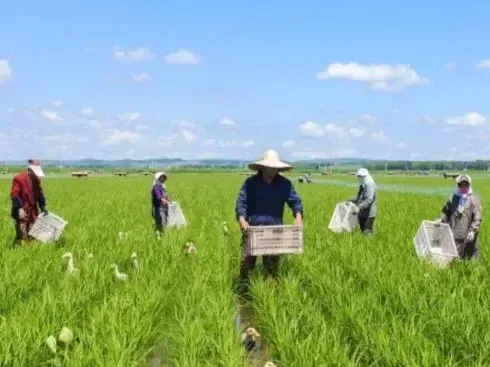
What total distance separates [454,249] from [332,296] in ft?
5.75

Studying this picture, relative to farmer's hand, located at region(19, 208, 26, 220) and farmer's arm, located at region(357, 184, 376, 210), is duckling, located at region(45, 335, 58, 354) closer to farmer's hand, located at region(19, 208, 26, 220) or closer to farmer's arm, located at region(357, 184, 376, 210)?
farmer's hand, located at region(19, 208, 26, 220)

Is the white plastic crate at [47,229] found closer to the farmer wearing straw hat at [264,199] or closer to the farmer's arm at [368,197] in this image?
the farmer wearing straw hat at [264,199]

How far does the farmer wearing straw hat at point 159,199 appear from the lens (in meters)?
8.53

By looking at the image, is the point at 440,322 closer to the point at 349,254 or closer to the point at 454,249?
the point at 454,249

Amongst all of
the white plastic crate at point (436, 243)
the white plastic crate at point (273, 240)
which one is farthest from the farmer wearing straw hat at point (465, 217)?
the white plastic crate at point (273, 240)

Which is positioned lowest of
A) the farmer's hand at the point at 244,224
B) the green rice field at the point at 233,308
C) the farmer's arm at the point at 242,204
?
the green rice field at the point at 233,308

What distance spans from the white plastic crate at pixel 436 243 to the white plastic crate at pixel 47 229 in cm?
430

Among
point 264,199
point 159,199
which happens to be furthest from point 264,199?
point 159,199

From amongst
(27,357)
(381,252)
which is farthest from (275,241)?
(27,357)

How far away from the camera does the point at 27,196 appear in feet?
24.5

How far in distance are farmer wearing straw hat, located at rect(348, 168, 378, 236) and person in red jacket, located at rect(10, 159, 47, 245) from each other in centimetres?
400

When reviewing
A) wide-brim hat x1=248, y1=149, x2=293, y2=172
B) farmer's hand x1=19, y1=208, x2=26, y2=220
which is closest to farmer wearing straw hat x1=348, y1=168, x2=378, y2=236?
wide-brim hat x1=248, y1=149, x2=293, y2=172

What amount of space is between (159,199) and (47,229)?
63.4 inches

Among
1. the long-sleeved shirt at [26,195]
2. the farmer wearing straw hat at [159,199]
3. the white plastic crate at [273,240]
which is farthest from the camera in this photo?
the farmer wearing straw hat at [159,199]
